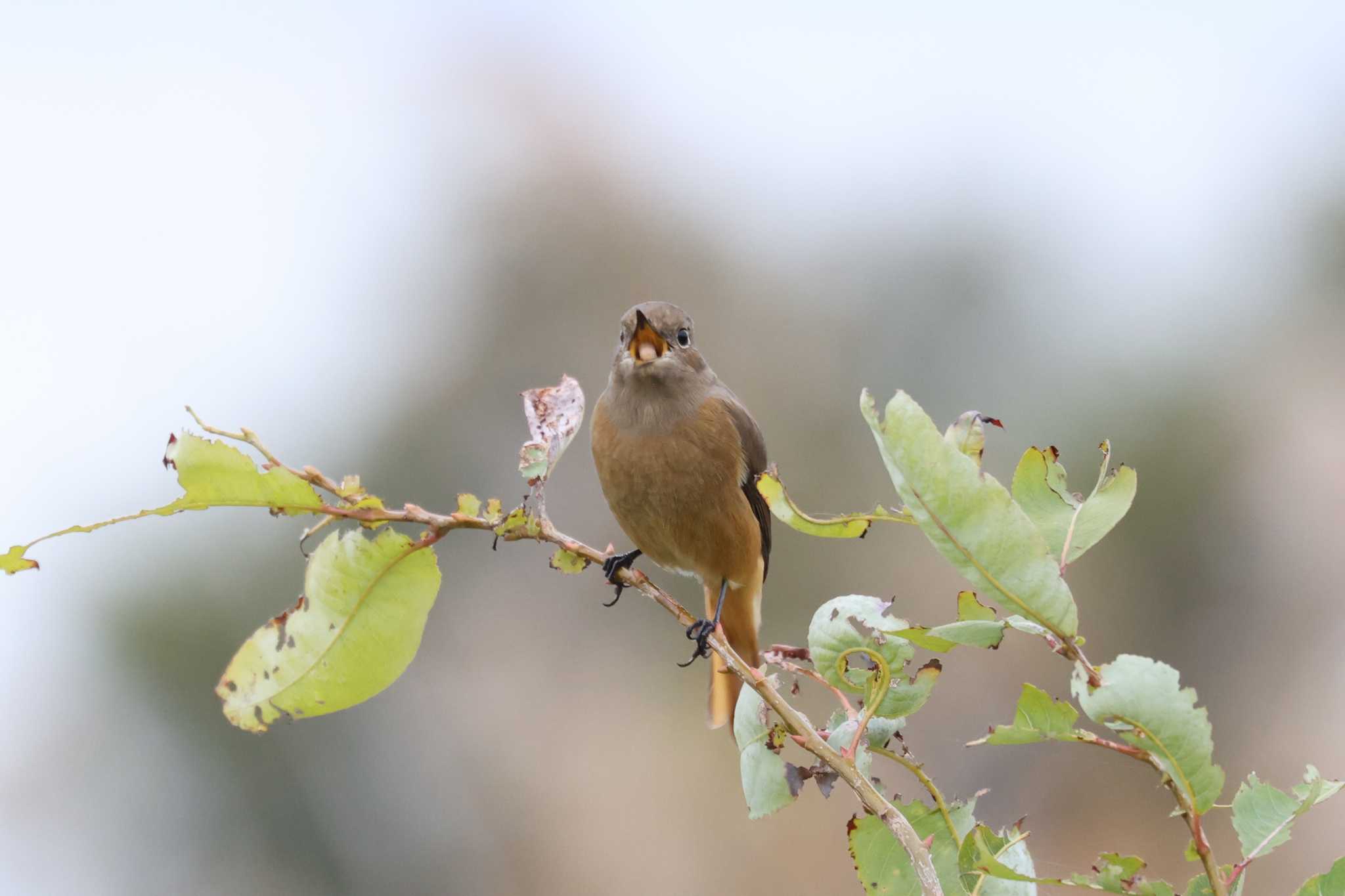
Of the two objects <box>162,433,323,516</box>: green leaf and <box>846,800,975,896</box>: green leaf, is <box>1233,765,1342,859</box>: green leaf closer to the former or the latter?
<box>846,800,975,896</box>: green leaf

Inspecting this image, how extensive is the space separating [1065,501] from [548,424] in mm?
983

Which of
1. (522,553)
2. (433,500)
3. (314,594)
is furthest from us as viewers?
(433,500)

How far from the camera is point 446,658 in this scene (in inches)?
621

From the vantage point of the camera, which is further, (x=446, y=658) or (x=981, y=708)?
(x=446, y=658)

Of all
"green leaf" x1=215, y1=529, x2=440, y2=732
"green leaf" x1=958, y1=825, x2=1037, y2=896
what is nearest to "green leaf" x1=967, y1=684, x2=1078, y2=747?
"green leaf" x1=958, y1=825, x2=1037, y2=896

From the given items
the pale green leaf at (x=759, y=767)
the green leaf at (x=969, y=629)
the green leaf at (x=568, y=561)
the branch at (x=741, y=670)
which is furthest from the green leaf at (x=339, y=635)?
the green leaf at (x=969, y=629)

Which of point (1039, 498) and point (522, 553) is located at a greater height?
point (1039, 498)

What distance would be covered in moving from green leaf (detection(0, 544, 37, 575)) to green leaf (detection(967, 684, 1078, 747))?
1194 millimetres

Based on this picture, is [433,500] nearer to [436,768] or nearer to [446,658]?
[446,658]

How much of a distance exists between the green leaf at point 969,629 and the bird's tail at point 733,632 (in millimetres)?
2785

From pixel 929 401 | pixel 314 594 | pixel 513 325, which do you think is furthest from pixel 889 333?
pixel 314 594

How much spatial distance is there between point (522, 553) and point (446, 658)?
5.23 ft

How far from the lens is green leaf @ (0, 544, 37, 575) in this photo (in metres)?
1.70

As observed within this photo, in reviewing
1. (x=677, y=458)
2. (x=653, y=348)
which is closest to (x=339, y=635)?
(x=677, y=458)
